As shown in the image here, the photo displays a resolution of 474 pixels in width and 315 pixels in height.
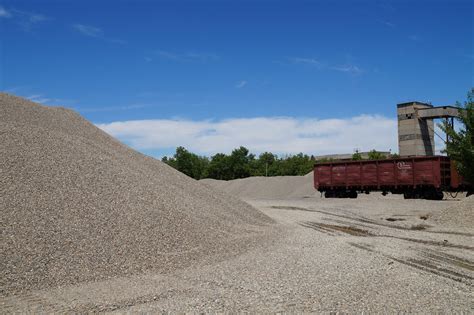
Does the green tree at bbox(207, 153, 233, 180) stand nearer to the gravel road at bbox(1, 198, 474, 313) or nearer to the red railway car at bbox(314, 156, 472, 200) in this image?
the red railway car at bbox(314, 156, 472, 200)

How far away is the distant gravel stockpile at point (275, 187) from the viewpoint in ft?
143

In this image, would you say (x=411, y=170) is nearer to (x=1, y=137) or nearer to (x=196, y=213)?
(x=196, y=213)

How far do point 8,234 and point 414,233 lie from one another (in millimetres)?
12994

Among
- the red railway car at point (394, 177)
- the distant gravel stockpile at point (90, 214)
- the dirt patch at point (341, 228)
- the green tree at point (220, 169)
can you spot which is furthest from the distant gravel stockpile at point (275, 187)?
the green tree at point (220, 169)

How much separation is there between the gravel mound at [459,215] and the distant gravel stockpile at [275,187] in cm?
2179

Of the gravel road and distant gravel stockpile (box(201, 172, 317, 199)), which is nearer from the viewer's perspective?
the gravel road

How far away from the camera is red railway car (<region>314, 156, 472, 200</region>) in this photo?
28.6 metres

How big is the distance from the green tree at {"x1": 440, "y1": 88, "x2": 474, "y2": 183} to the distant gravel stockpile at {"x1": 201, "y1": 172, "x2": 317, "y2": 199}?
18.5 m

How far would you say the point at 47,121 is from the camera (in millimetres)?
17828

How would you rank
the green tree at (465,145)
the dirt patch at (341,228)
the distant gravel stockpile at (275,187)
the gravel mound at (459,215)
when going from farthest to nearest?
the distant gravel stockpile at (275,187) → the green tree at (465,145) → the gravel mound at (459,215) → the dirt patch at (341,228)

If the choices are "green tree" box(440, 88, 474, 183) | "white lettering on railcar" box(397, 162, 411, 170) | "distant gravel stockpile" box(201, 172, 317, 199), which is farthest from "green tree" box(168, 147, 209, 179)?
"green tree" box(440, 88, 474, 183)

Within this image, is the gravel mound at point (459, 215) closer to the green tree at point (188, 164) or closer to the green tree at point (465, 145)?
the green tree at point (465, 145)

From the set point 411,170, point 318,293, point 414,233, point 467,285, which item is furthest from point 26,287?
point 411,170

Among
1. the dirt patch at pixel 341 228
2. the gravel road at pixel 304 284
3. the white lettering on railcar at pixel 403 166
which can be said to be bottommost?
the gravel road at pixel 304 284
